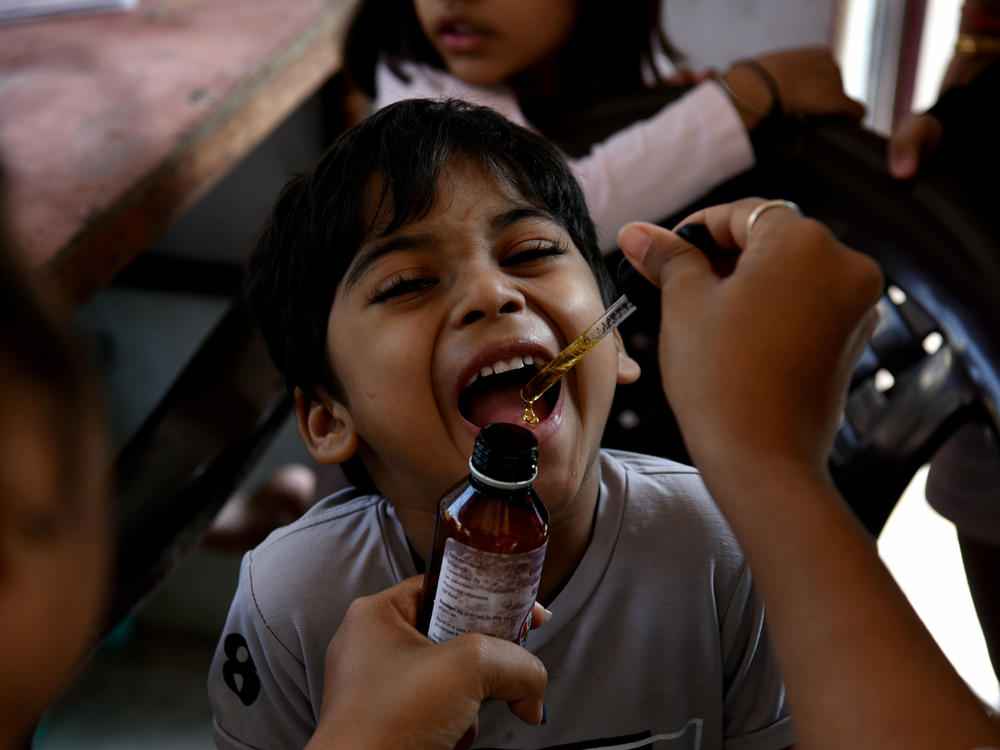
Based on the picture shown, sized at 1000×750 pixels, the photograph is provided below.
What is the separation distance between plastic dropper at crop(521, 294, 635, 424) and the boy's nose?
4cm

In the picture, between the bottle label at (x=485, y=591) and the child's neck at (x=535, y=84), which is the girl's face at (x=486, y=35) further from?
the bottle label at (x=485, y=591)

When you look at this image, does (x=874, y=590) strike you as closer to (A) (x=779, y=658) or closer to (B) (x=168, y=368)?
(A) (x=779, y=658)

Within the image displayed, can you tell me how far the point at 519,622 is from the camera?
0.56 m

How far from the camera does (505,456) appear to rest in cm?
50

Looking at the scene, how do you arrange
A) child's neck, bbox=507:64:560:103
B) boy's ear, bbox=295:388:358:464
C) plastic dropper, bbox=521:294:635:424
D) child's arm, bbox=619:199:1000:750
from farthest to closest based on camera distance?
1. child's neck, bbox=507:64:560:103
2. boy's ear, bbox=295:388:358:464
3. plastic dropper, bbox=521:294:635:424
4. child's arm, bbox=619:199:1000:750

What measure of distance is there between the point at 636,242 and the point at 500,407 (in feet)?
0.45

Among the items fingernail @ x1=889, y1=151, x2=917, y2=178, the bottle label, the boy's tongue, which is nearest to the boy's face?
the boy's tongue

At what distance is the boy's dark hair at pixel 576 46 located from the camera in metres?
0.94

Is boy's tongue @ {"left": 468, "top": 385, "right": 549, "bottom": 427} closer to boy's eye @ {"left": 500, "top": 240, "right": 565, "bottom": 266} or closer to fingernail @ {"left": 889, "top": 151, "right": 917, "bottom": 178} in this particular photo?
boy's eye @ {"left": 500, "top": 240, "right": 565, "bottom": 266}

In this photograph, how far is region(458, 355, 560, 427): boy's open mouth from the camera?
2.11ft

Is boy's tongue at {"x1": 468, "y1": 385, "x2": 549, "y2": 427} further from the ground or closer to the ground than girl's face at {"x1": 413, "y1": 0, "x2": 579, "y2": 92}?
closer to the ground

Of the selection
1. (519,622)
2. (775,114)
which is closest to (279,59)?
(775,114)

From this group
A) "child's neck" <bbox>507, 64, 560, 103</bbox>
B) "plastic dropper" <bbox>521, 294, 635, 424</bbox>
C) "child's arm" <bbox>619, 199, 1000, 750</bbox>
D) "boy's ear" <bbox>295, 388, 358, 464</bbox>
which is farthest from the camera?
"child's neck" <bbox>507, 64, 560, 103</bbox>

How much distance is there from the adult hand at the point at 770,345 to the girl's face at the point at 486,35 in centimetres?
35
